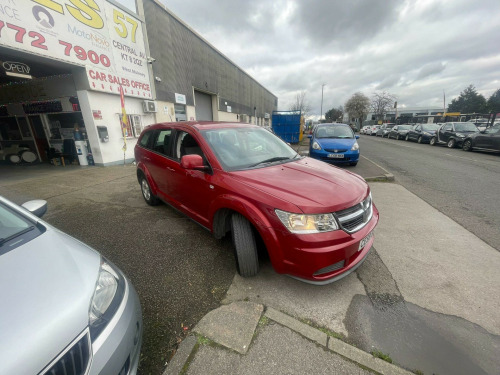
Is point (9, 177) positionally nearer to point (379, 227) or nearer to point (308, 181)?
point (308, 181)

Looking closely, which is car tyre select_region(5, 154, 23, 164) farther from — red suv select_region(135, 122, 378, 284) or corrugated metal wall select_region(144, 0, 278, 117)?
red suv select_region(135, 122, 378, 284)

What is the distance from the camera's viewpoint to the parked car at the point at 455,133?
12.6 m

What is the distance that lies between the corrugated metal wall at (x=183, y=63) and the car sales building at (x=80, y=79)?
0.10 m

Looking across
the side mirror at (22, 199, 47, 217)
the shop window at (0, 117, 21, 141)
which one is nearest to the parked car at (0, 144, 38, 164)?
the shop window at (0, 117, 21, 141)

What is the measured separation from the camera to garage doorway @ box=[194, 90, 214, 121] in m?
17.2

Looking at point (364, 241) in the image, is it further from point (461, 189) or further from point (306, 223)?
point (461, 189)

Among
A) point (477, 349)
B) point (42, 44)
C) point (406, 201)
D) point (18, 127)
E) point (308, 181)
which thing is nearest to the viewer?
point (477, 349)

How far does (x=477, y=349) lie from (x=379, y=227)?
74.8 inches

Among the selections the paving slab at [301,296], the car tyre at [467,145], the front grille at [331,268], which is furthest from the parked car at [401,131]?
the front grille at [331,268]

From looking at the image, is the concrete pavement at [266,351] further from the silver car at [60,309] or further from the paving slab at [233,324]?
the silver car at [60,309]

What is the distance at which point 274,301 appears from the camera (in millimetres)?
2039

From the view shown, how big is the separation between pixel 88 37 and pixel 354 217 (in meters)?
10.2

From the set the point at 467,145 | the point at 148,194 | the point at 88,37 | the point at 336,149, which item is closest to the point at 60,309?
the point at 148,194

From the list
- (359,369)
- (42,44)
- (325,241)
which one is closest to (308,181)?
(325,241)
